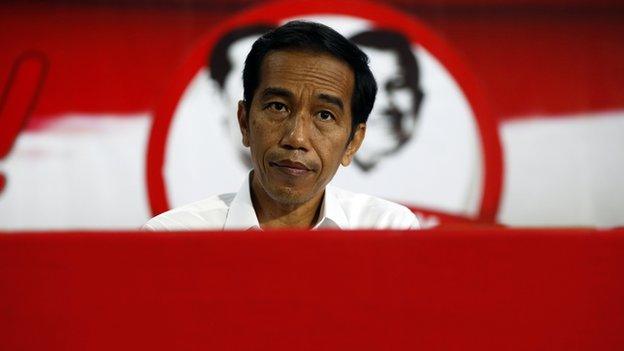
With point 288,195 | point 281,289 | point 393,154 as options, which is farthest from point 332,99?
point 393,154

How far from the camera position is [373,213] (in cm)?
92

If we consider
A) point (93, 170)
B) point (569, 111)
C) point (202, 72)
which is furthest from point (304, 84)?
point (569, 111)

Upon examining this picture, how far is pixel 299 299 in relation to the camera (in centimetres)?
26

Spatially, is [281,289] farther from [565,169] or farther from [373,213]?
[565,169]

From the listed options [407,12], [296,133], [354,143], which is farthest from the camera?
[407,12]

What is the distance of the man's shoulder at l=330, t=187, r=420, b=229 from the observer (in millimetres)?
888

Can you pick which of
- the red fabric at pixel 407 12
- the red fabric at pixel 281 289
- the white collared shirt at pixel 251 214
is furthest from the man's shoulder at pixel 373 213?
the red fabric at pixel 407 12

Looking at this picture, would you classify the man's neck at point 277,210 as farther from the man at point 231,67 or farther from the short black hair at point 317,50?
the man at point 231,67

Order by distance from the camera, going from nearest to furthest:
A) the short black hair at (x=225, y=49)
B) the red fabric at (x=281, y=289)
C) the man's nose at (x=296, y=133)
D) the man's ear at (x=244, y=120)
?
the red fabric at (x=281, y=289)
the man's nose at (x=296, y=133)
the man's ear at (x=244, y=120)
the short black hair at (x=225, y=49)

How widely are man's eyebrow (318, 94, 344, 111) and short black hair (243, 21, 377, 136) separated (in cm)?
3

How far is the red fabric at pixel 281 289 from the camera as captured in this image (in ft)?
0.85

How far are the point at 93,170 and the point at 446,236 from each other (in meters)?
1.57

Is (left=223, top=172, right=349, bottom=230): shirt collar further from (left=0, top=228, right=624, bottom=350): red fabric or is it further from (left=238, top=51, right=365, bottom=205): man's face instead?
(left=0, top=228, right=624, bottom=350): red fabric

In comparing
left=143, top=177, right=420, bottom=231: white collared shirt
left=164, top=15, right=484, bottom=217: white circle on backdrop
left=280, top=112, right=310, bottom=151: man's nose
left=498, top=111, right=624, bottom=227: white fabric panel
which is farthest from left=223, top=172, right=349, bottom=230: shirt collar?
left=498, top=111, right=624, bottom=227: white fabric panel
